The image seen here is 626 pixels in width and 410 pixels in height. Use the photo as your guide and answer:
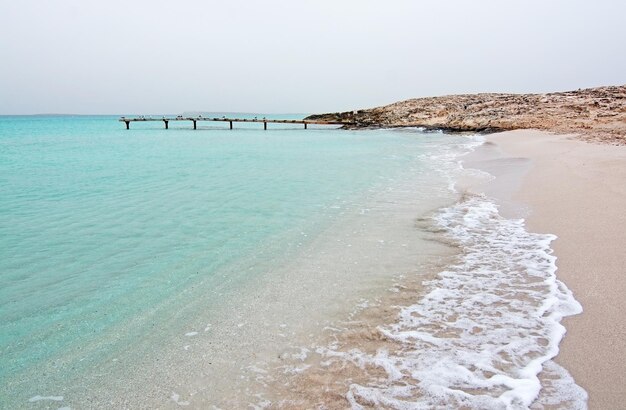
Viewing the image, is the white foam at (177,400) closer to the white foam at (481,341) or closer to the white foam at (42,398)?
the white foam at (42,398)

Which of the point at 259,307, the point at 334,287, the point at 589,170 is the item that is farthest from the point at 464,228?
the point at 589,170

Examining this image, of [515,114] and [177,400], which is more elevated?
[515,114]

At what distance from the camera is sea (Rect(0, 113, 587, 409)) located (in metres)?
3.14

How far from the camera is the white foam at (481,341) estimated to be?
116 inches

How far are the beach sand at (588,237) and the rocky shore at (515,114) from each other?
8.92 m

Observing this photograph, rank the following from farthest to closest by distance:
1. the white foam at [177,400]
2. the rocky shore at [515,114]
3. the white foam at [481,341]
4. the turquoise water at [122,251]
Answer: the rocky shore at [515,114]
the turquoise water at [122,251]
the white foam at [177,400]
the white foam at [481,341]

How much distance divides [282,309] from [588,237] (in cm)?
478

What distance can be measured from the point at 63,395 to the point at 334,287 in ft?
9.91

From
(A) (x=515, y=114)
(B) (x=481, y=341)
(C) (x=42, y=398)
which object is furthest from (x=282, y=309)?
(A) (x=515, y=114)

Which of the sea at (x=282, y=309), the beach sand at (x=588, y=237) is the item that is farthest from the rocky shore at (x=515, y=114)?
the sea at (x=282, y=309)

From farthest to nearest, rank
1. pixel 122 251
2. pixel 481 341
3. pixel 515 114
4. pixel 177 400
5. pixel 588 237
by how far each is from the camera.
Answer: pixel 515 114 → pixel 122 251 → pixel 588 237 → pixel 481 341 → pixel 177 400

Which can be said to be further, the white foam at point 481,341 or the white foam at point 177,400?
the white foam at point 177,400

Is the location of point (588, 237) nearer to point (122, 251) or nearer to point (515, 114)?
point (122, 251)

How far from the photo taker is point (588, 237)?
235 inches
